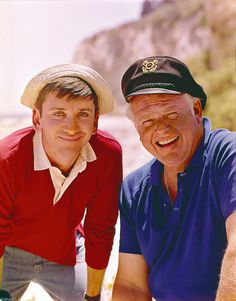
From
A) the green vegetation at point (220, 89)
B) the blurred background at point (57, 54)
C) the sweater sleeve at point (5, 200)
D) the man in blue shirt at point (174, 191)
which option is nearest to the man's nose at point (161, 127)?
the man in blue shirt at point (174, 191)

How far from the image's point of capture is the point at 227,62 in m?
4.62

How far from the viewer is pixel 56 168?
1.65m

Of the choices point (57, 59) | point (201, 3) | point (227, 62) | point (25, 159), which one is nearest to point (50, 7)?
point (57, 59)

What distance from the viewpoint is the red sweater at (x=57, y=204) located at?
1.62 metres

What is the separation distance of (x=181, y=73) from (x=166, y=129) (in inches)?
6.9

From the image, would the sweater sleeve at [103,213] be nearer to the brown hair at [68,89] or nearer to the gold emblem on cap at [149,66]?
the brown hair at [68,89]

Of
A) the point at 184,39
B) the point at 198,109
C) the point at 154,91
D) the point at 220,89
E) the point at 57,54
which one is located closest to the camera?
the point at 154,91

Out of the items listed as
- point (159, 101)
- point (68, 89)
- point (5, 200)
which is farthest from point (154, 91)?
point (5, 200)

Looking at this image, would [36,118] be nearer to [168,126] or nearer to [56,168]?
[56,168]

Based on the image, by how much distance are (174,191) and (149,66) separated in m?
0.40

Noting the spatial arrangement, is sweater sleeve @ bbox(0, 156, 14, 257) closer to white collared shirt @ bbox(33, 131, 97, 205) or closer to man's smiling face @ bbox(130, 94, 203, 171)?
white collared shirt @ bbox(33, 131, 97, 205)

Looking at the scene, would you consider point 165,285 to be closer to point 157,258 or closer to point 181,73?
point 157,258

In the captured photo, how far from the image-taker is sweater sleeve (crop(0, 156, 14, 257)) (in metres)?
1.59

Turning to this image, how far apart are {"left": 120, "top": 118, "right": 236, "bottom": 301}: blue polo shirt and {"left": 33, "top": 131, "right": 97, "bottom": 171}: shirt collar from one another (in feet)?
0.48
